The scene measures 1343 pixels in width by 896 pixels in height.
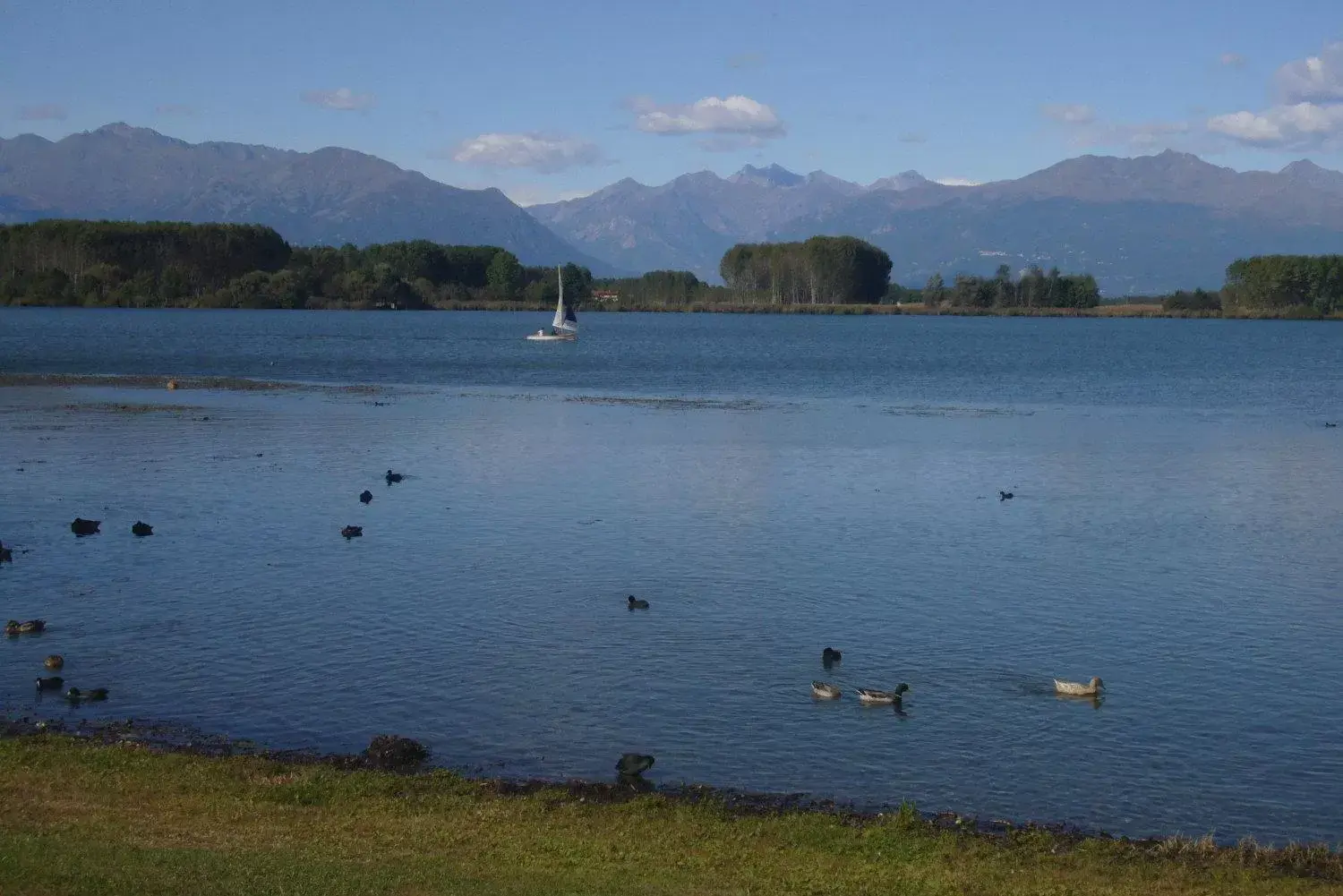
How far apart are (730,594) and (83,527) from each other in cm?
1569

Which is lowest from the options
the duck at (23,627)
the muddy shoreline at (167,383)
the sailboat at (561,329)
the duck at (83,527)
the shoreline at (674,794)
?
the shoreline at (674,794)

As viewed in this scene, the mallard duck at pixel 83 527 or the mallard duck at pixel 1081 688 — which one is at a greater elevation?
the mallard duck at pixel 83 527

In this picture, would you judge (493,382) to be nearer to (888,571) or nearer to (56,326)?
(888,571)

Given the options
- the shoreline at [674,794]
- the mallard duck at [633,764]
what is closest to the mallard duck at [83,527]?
the shoreline at [674,794]

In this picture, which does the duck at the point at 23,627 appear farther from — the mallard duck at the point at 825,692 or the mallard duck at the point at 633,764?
the mallard duck at the point at 825,692

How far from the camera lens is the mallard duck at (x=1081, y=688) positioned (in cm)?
2158

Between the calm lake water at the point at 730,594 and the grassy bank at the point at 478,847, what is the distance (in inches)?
67.9

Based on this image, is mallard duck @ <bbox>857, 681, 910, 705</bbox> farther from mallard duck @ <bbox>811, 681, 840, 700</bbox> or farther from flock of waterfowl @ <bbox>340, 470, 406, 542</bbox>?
flock of waterfowl @ <bbox>340, 470, 406, 542</bbox>

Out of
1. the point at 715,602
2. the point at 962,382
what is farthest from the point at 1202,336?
the point at 715,602

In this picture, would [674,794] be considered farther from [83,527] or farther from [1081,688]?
[83,527]

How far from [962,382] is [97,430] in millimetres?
57026

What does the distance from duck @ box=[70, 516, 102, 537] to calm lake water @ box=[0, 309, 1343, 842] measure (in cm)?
32

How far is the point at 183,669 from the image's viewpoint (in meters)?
22.5

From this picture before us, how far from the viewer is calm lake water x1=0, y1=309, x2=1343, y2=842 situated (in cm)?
1927
